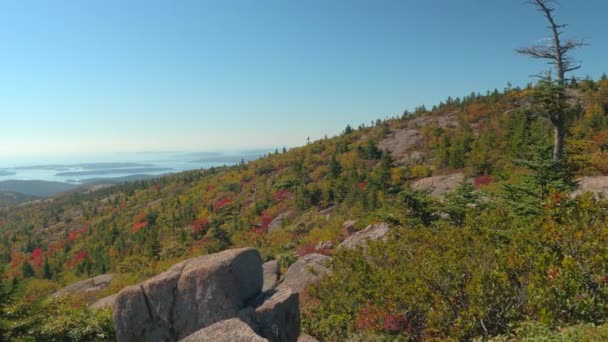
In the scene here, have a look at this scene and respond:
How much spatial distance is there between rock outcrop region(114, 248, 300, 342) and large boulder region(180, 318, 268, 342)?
1.35m

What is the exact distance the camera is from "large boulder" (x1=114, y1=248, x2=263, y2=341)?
1048 centimetres

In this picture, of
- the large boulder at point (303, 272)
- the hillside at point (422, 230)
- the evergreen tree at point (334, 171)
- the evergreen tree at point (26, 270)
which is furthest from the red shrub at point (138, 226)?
the large boulder at point (303, 272)

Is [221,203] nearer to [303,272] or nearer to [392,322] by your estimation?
[303,272]

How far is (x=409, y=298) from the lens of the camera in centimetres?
811

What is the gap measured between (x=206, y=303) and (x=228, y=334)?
264cm

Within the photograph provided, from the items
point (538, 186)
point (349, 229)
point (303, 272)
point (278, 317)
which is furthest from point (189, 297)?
point (349, 229)

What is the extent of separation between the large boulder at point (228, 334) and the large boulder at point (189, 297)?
1876 millimetres

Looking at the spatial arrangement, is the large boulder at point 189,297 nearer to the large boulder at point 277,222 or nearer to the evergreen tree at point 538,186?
the evergreen tree at point 538,186

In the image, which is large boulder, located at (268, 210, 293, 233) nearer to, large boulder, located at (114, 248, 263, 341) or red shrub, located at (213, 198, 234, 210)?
red shrub, located at (213, 198, 234, 210)

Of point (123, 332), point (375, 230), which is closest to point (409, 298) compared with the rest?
point (123, 332)

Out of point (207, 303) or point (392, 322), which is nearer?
point (392, 322)

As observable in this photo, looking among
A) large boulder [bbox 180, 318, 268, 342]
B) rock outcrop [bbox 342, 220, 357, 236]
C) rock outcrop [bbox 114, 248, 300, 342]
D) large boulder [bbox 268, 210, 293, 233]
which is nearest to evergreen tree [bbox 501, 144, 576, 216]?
rock outcrop [bbox 114, 248, 300, 342]

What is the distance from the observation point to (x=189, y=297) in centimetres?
1075

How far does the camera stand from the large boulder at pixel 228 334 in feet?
26.0
